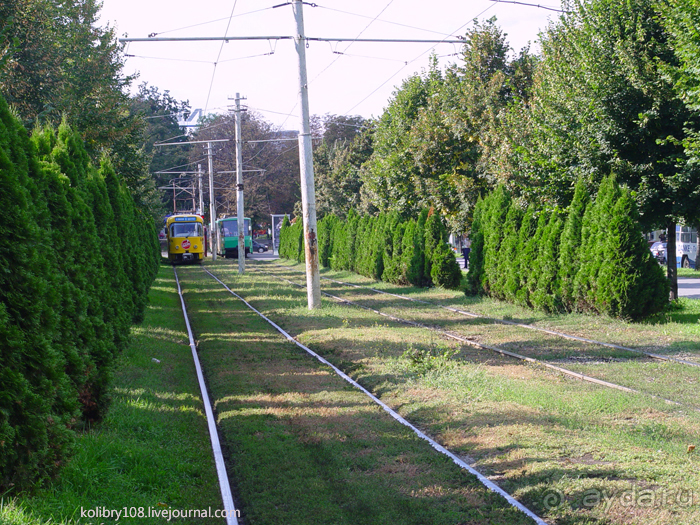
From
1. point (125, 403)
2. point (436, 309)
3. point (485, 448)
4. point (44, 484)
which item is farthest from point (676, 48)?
point (44, 484)

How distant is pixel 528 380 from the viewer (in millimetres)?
8500

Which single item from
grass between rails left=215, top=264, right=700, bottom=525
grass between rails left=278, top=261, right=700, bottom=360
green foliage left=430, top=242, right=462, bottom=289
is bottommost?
grass between rails left=215, top=264, right=700, bottom=525

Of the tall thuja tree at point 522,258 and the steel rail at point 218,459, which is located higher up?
the tall thuja tree at point 522,258

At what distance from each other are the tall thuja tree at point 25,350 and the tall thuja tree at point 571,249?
12309 mm

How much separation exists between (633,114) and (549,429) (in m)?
10.9

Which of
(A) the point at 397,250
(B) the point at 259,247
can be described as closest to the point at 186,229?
(A) the point at 397,250

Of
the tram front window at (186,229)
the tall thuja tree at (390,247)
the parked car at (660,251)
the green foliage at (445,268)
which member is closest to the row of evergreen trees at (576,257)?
the green foliage at (445,268)

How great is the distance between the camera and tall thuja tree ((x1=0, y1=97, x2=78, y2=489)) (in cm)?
426

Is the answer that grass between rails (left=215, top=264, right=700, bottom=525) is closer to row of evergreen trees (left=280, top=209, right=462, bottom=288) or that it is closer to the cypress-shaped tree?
row of evergreen trees (left=280, top=209, right=462, bottom=288)

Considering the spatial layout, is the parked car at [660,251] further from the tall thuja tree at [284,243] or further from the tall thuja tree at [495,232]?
the tall thuja tree at [284,243]

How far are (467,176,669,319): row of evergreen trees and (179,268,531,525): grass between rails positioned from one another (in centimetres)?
715

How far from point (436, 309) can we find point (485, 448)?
11.2 meters

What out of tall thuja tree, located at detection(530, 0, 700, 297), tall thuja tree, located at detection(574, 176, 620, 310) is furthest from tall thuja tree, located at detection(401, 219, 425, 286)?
tall thuja tree, located at detection(574, 176, 620, 310)

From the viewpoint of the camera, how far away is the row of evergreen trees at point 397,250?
2261cm
